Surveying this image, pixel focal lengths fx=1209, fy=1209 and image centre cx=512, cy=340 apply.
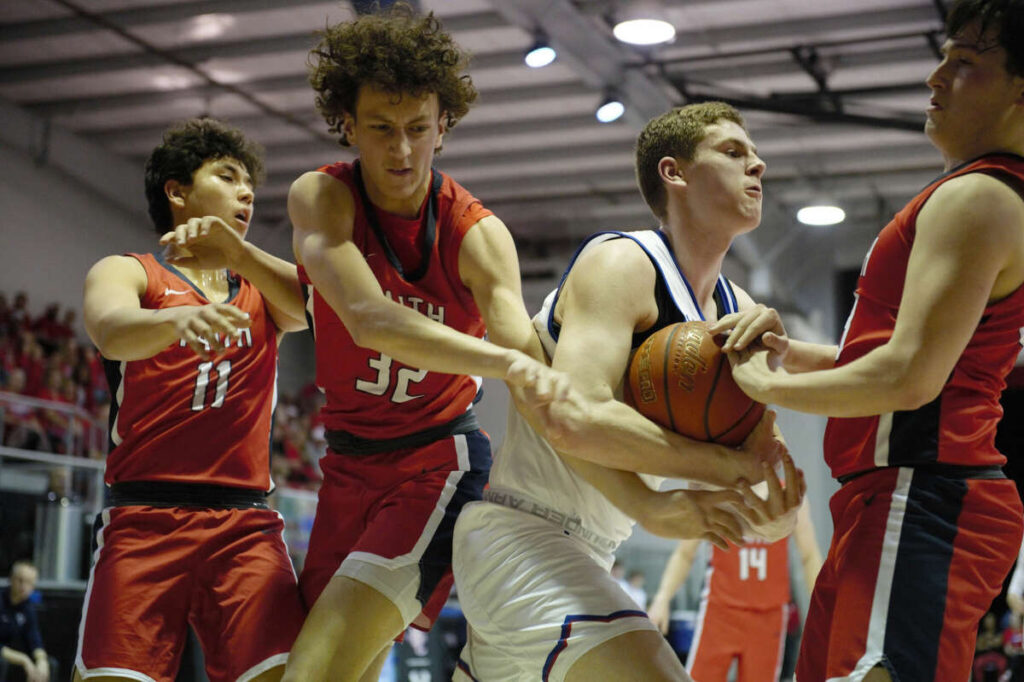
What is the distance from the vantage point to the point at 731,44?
509 inches

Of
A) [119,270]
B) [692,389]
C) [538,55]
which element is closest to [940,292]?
[692,389]

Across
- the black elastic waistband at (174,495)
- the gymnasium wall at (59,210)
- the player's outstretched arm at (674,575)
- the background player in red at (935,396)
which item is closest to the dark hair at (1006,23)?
the background player in red at (935,396)

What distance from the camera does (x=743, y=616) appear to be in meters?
6.95

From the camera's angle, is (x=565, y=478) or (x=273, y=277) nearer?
(x=565, y=478)

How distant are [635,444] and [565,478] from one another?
1.14ft

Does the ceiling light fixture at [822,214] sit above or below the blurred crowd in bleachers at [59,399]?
above

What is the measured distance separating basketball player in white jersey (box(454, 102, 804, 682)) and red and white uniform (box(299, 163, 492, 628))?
26 cm

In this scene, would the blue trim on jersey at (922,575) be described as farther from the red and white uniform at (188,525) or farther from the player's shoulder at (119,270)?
the player's shoulder at (119,270)

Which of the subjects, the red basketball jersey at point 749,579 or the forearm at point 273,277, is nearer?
the forearm at point 273,277

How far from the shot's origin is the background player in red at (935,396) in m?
2.66

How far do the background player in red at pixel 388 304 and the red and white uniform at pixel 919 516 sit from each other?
3.12ft

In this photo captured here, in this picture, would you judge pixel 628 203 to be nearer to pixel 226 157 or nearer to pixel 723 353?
pixel 226 157

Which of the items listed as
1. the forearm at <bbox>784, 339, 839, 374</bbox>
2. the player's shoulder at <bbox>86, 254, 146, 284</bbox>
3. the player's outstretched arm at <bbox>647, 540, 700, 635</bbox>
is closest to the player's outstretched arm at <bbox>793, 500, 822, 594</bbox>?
the player's outstretched arm at <bbox>647, 540, 700, 635</bbox>

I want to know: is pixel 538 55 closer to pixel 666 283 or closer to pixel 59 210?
pixel 666 283
